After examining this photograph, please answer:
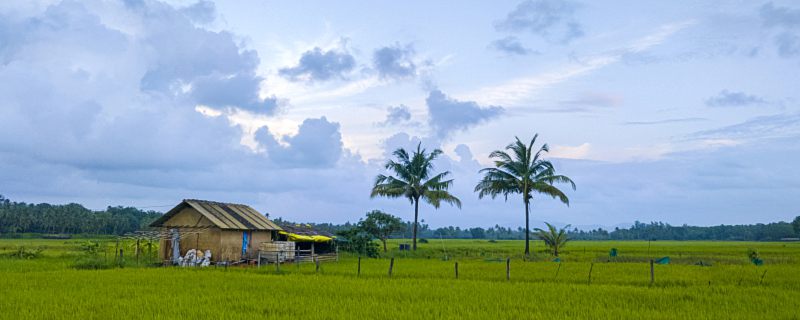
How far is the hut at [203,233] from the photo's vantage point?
2523 centimetres

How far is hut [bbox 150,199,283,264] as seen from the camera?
25.2 metres

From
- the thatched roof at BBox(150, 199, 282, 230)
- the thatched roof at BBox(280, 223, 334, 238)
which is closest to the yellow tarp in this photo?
the thatched roof at BBox(280, 223, 334, 238)

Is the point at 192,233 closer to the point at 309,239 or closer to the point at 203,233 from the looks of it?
the point at 203,233

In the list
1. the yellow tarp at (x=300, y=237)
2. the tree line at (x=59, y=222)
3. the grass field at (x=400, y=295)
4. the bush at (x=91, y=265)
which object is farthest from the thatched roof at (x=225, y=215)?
the tree line at (x=59, y=222)

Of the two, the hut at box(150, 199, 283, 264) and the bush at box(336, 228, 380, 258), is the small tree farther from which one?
the hut at box(150, 199, 283, 264)

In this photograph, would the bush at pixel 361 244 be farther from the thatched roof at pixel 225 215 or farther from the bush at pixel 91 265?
the bush at pixel 91 265

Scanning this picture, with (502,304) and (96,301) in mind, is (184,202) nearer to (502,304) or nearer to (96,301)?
(96,301)

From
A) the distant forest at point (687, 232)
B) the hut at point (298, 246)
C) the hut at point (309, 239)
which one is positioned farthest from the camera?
the distant forest at point (687, 232)

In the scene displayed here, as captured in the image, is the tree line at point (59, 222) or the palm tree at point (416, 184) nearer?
the palm tree at point (416, 184)

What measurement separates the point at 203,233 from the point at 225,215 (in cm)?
170

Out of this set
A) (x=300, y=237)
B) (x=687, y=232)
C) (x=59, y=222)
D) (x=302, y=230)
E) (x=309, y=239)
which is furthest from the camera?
(x=687, y=232)

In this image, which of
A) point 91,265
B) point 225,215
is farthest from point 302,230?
point 91,265

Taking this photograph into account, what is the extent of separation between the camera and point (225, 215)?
26953 millimetres

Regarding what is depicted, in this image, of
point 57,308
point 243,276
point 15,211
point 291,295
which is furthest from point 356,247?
point 15,211
